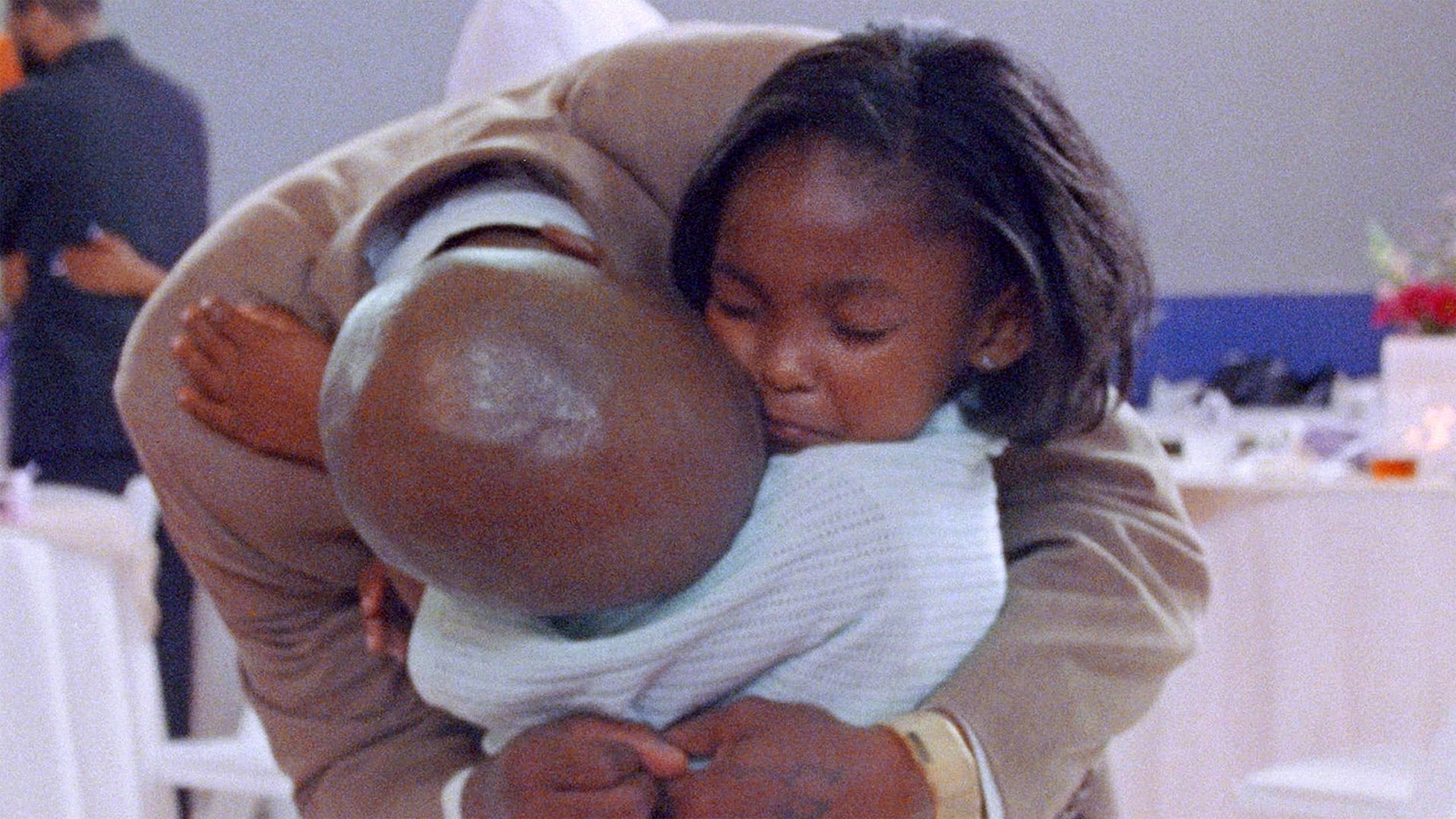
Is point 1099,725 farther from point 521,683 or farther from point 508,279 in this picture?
point 508,279

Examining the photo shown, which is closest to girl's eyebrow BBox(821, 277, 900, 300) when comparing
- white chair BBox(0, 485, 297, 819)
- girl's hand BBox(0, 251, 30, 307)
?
white chair BBox(0, 485, 297, 819)

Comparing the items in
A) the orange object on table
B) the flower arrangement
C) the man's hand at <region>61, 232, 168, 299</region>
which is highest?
the flower arrangement

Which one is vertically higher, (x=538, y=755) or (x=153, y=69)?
(x=538, y=755)

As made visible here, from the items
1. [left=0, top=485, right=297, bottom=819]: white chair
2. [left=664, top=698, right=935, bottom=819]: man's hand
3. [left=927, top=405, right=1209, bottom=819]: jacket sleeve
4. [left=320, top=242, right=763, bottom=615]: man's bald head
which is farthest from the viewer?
[left=0, top=485, right=297, bottom=819]: white chair

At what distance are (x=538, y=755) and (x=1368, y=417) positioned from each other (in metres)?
3.83

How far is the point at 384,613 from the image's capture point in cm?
114

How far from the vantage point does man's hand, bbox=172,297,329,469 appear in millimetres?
1100

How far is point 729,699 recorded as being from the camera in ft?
3.43

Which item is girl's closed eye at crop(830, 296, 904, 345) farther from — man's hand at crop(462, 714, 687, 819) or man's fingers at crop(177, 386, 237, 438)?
man's fingers at crop(177, 386, 237, 438)

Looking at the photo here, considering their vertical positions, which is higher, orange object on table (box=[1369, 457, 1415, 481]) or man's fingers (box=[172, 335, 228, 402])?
man's fingers (box=[172, 335, 228, 402])

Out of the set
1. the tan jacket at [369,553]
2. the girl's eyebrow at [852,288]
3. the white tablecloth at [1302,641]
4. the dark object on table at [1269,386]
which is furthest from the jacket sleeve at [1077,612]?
the dark object on table at [1269,386]

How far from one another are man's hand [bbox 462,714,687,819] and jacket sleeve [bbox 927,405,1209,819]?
0.17m

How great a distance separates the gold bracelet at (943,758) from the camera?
1.03 metres

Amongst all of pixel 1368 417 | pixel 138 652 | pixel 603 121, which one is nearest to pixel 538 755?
pixel 603 121
